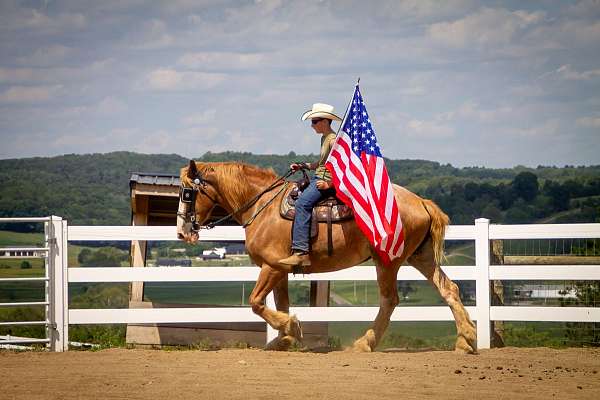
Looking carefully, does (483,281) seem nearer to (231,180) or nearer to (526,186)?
(231,180)

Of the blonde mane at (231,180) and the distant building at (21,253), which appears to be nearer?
the blonde mane at (231,180)

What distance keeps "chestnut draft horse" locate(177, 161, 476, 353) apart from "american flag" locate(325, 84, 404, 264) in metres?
0.26


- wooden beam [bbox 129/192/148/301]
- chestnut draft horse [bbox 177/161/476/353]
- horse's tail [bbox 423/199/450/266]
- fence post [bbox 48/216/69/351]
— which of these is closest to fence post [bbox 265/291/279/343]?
chestnut draft horse [bbox 177/161/476/353]

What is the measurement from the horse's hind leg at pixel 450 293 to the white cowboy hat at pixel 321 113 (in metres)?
1.93

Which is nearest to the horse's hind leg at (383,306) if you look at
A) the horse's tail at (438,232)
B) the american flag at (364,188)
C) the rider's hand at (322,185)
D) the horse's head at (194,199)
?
the american flag at (364,188)

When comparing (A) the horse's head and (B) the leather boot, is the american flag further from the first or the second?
(A) the horse's head

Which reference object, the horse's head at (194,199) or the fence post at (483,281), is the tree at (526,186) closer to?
the fence post at (483,281)

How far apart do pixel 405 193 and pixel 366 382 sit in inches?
127

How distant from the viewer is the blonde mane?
445 inches

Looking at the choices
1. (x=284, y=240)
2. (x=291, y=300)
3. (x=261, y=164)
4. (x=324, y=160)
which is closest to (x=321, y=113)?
(x=324, y=160)

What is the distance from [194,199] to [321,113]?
1.85m

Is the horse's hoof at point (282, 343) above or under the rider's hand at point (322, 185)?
under

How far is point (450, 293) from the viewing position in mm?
11141

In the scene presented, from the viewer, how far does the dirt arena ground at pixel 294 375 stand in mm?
8336
